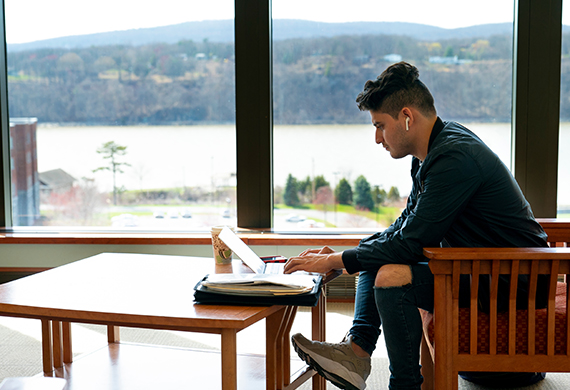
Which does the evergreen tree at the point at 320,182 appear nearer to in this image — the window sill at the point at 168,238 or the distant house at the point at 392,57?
the window sill at the point at 168,238

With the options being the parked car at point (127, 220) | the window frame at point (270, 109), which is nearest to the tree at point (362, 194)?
the window frame at point (270, 109)

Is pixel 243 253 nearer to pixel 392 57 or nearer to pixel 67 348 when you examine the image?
pixel 67 348

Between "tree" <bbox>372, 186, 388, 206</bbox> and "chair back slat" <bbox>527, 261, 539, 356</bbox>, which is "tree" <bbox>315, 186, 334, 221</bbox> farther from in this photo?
"chair back slat" <bbox>527, 261, 539, 356</bbox>

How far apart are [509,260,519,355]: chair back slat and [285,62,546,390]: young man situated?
0.24ft

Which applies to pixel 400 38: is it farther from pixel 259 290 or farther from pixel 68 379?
pixel 68 379

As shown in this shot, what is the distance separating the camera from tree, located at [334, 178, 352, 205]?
362 centimetres

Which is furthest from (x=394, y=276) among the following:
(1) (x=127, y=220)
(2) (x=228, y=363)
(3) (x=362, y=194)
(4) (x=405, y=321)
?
(1) (x=127, y=220)

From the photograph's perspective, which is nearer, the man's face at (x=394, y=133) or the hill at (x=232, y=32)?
the man's face at (x=394, y=133)

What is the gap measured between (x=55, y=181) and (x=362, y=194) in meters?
2.12

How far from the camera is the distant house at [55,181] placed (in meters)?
3.80

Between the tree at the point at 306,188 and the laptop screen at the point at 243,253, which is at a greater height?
the tree at the point at 306,188

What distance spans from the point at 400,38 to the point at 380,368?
2091mm

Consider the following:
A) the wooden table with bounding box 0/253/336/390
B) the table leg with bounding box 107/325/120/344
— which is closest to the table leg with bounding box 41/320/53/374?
the wooden table with bounding box 0/253/336/390

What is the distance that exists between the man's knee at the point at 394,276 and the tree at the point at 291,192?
1.90 metres
